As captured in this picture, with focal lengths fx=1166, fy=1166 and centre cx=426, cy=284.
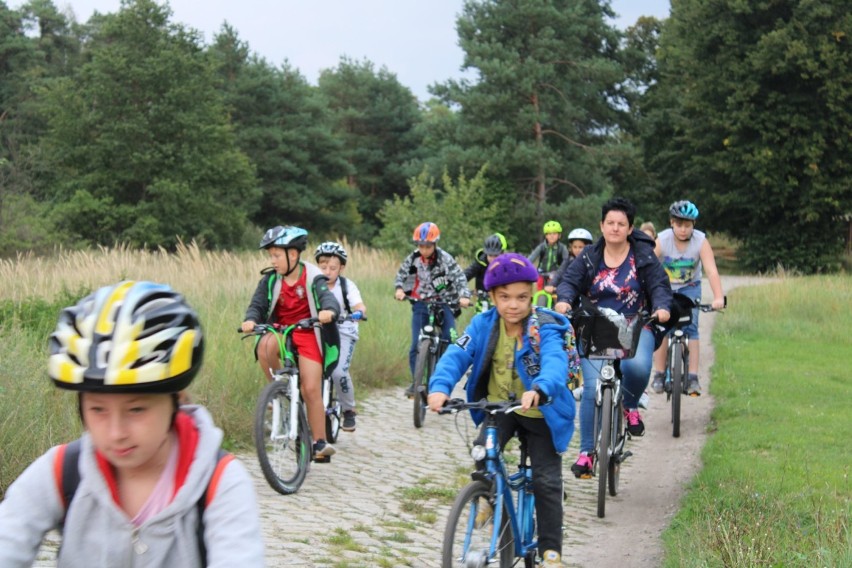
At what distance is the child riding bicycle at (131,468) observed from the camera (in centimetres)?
232

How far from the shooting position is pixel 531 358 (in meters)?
5.89

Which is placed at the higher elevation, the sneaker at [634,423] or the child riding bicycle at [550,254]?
the child riding bicycle at [550,254]

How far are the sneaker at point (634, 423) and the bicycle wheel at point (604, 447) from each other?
0.54 metres

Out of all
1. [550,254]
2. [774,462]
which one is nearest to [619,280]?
[774,462]

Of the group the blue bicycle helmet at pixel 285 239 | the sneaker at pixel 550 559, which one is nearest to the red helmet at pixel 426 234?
the blue bicycle helmet at pixel 285 239

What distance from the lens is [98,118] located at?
5091cm

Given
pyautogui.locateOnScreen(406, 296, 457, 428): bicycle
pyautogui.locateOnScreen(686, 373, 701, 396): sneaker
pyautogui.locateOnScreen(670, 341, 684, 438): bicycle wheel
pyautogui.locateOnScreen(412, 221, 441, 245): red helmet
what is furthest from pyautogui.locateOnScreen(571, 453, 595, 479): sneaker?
pyautogui.locateOnScreen(412, 221, 441, 245): red helmet

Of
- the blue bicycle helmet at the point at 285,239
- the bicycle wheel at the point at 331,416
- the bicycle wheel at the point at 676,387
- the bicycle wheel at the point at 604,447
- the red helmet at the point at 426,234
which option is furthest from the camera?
the red helmet at the point at 426,234

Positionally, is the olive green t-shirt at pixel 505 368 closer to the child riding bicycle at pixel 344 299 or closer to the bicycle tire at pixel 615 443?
the bicycle tire at pixel 615 443

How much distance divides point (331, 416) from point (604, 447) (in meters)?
2.81

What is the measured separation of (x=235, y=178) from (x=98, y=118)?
673cm

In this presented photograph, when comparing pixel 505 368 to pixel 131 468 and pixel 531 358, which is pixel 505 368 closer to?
pixel 531 358

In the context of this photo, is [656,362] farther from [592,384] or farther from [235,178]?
[235,178]

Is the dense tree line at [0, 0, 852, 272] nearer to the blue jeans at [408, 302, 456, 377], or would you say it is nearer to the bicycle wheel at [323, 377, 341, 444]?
the blue jeans at [408, 302, 456, 377]
